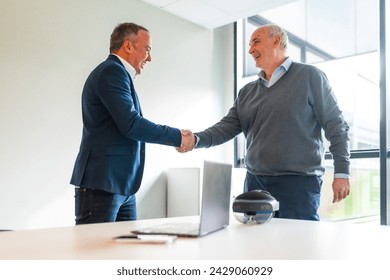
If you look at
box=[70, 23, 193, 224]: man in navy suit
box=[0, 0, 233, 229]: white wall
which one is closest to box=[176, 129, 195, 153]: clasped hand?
box=[70, 23, 193, 224]: man in navy suit

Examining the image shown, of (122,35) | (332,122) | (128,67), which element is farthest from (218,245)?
(122,35)

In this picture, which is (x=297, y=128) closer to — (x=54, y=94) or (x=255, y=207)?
(x=255, y=207)

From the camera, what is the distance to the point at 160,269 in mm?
683

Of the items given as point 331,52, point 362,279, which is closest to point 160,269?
point 362,279

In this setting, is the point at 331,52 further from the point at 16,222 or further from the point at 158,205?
the point at 16,222

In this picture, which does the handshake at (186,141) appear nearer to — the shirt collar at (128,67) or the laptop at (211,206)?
the shirt collar at (128,67)

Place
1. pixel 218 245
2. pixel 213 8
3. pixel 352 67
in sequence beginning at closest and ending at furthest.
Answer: pixel 218 245, pixel 352 67, pixel 213 8

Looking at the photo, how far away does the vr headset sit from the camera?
1.24 metres

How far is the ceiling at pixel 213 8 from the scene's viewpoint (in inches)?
145

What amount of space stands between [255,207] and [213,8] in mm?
2976

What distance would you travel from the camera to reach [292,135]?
1.84 metres

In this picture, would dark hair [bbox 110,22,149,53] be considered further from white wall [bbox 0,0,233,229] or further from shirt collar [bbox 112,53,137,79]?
white wall [bbox 0,0,233,229]

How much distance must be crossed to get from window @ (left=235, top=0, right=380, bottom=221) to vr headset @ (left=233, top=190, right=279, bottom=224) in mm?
2458

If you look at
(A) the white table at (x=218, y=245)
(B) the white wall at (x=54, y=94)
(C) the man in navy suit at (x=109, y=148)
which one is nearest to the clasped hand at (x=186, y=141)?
(C) the man in navy suit at (x=109, y=148)
